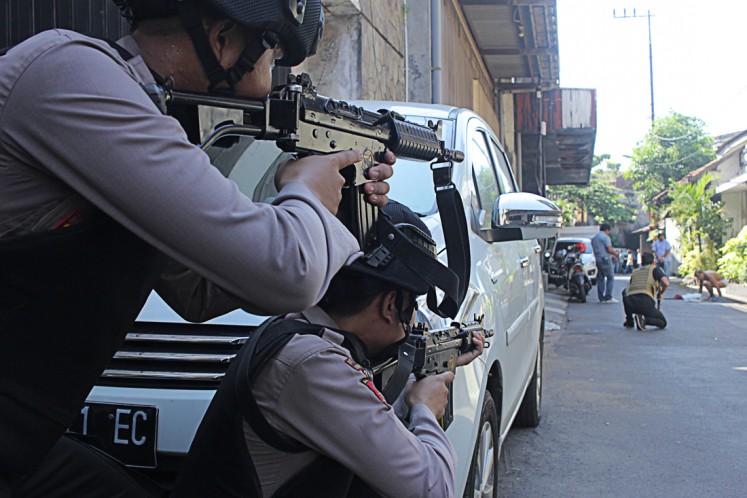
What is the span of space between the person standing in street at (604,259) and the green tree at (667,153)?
28.4 meters

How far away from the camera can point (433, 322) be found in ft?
8.69

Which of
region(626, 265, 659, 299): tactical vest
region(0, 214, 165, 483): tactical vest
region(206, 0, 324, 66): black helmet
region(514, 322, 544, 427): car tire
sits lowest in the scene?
region(514, 322, 544, 427): car tire

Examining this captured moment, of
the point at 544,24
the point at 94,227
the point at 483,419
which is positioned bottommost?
the point at 483,419

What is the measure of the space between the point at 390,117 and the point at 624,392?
6.18 m

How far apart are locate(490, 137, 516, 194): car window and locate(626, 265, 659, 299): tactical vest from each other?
25.8 ft

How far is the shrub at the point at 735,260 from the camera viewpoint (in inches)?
821

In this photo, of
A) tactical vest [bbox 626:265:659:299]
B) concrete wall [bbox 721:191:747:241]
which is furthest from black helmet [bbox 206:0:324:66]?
concrete wall [bbox 721:191:747:241]

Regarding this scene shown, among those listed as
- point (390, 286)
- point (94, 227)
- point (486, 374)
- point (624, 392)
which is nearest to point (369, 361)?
point (390, 286)

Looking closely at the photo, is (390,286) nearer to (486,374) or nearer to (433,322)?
(433,322)

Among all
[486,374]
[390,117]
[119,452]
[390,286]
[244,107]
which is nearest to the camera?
[244,107]

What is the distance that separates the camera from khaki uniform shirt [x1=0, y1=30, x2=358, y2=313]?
106cm

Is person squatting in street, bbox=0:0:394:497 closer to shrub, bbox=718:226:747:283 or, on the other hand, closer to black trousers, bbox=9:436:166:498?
black trousers, bbox=9:436:166:498

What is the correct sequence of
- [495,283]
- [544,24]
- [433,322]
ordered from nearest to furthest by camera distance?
[433,322], [495,283], [544,24]

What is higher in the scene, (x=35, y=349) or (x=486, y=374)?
(x=35, y=349)
